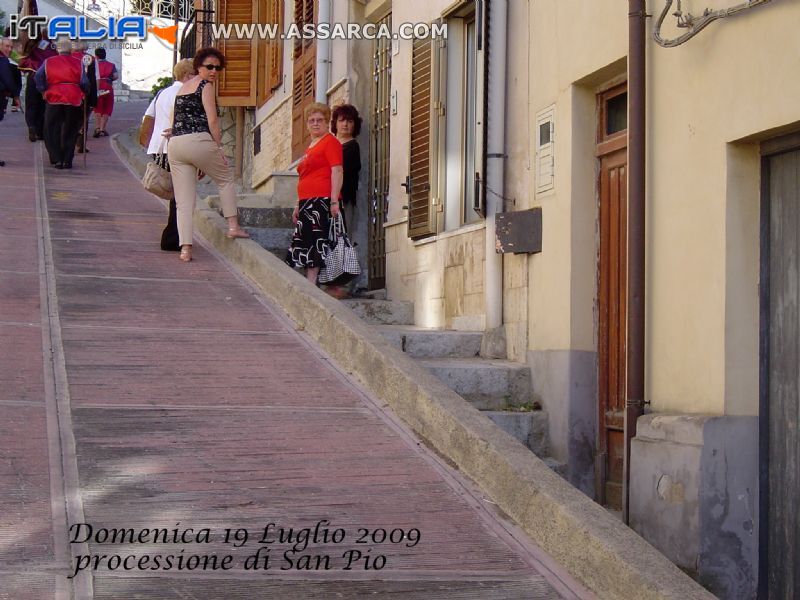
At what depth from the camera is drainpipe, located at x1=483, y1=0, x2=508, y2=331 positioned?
9.36 m

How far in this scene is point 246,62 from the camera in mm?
21281

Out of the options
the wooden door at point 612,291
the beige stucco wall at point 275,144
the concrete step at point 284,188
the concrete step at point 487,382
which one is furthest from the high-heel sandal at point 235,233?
the beige stucco wall at point 275,144

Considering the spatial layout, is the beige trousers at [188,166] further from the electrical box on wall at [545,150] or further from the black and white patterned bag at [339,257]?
the electrical box on wall at [545,150]

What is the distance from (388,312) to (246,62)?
439 inches

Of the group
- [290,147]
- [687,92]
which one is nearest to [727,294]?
[687,92]

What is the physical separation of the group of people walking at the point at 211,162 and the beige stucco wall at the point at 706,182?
341cm

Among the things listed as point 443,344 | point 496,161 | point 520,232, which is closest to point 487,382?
point 443,344

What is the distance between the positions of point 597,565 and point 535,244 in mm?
4118

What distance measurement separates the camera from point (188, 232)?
1107 centimetres

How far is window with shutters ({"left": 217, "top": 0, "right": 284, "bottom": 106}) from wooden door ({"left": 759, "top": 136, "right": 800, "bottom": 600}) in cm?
1446

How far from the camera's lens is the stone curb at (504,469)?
4742 mm

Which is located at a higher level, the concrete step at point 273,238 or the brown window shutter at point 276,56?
the brown window shutter at point 276,56

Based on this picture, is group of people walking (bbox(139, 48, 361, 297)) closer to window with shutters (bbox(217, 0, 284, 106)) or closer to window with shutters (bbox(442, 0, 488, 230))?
window with shutters (bbox(442, 0, 488, 230))

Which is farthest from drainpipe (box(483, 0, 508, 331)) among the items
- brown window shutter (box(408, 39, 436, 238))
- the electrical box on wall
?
brown window shutter (box(408, 39, 436, 238))
